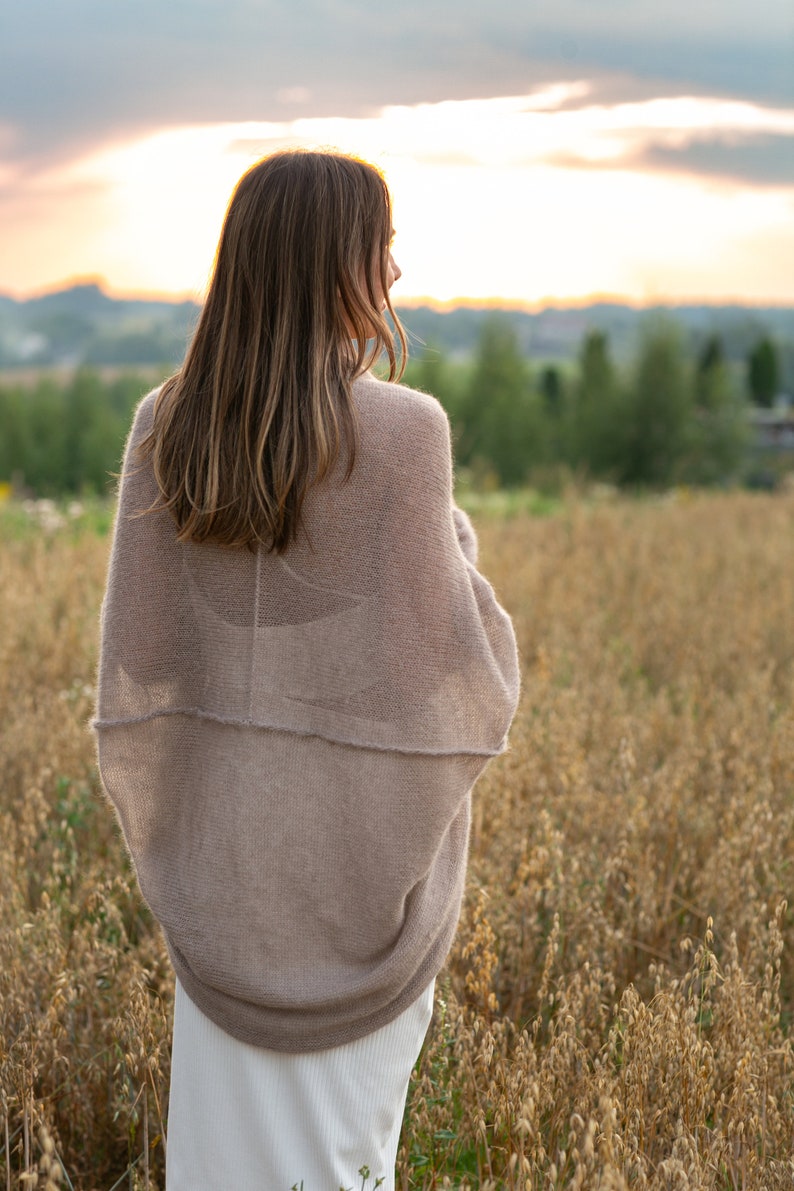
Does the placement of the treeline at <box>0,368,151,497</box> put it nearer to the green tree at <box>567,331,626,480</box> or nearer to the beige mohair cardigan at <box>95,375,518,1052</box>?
the green tree at <box>567,331,626,480</box>

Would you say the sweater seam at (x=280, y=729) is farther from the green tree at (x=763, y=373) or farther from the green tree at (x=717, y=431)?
the green tree at (x=763, y=373)

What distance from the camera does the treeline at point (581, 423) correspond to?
1222 inches

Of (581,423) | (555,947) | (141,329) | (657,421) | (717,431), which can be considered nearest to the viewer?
(555,947)

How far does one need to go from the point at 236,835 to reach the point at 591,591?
5340mm

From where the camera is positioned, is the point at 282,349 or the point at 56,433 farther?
the point at 56,433

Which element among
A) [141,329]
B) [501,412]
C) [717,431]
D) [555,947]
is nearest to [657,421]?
[717,431]

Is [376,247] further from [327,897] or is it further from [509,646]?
[327,897]

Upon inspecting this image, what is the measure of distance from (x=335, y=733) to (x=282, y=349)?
0.55 metres

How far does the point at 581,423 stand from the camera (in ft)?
105

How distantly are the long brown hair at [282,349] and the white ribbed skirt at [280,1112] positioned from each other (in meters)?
0.77

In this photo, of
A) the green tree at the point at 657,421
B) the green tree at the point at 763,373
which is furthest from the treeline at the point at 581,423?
the green tree at the point at 763,373

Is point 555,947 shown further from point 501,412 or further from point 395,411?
point 501,412

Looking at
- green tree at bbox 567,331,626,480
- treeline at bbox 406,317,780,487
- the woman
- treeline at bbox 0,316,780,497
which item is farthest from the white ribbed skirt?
green tree at bbox 567,331,626,480

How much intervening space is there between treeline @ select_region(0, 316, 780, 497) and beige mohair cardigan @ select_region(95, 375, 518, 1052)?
25.9m
